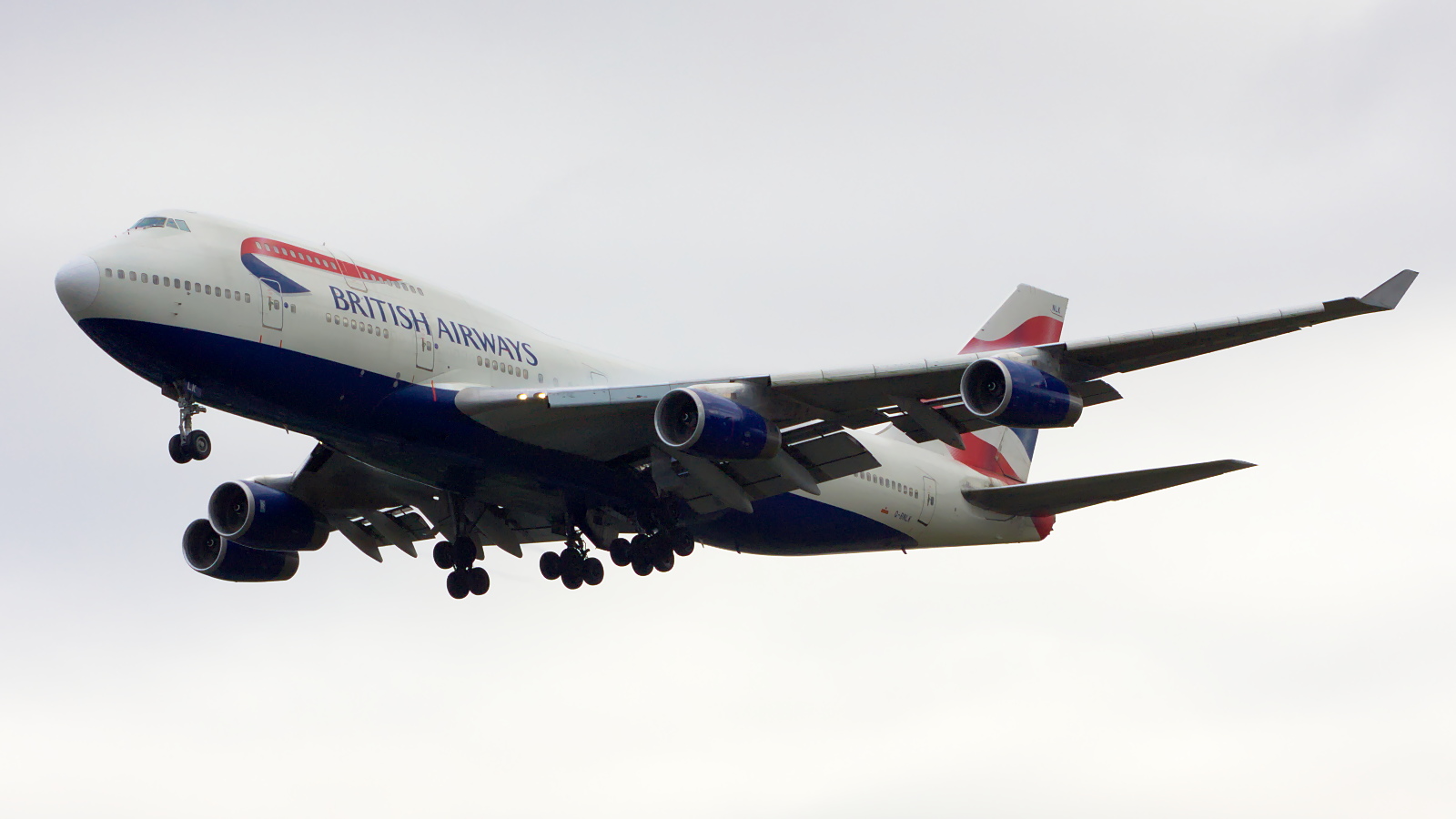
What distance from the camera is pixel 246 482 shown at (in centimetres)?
3569

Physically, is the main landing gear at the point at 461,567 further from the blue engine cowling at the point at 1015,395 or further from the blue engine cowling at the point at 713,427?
the blue engine cowling at the point at 1015,395

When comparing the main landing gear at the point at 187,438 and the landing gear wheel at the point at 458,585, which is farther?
the landing gear wheel at the point at 458,585

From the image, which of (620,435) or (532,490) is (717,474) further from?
(532,490)

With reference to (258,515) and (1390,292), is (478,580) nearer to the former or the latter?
(258,515)

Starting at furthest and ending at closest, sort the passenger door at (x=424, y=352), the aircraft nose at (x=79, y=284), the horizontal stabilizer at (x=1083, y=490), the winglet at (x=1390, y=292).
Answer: the horizontal stabilizer at (x=1083, y=490) < the passenger door at (x=424, y=352) < the aircraft nose at (x=79, y=284) < the winglet at (x=1390, y=292)

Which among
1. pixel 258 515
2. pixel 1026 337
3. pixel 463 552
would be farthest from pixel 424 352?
pixel 1026 337

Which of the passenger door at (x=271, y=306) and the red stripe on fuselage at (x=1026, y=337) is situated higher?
the red stripe on fuselage at (x=1026, y=337)

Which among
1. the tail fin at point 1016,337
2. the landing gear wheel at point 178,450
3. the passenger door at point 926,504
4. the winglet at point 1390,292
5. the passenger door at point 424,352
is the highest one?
the tail fin at point 1016,337

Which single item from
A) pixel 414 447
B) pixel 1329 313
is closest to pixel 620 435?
pixel 414 447

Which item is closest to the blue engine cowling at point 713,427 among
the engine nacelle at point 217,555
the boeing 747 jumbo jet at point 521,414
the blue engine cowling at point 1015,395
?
the boeing 747 jumbo jet at point 521,414

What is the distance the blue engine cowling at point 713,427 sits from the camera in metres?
28.0

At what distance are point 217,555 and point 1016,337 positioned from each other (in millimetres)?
20832

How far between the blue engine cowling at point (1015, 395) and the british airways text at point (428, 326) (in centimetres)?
916

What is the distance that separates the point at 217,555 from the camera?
37438mm
